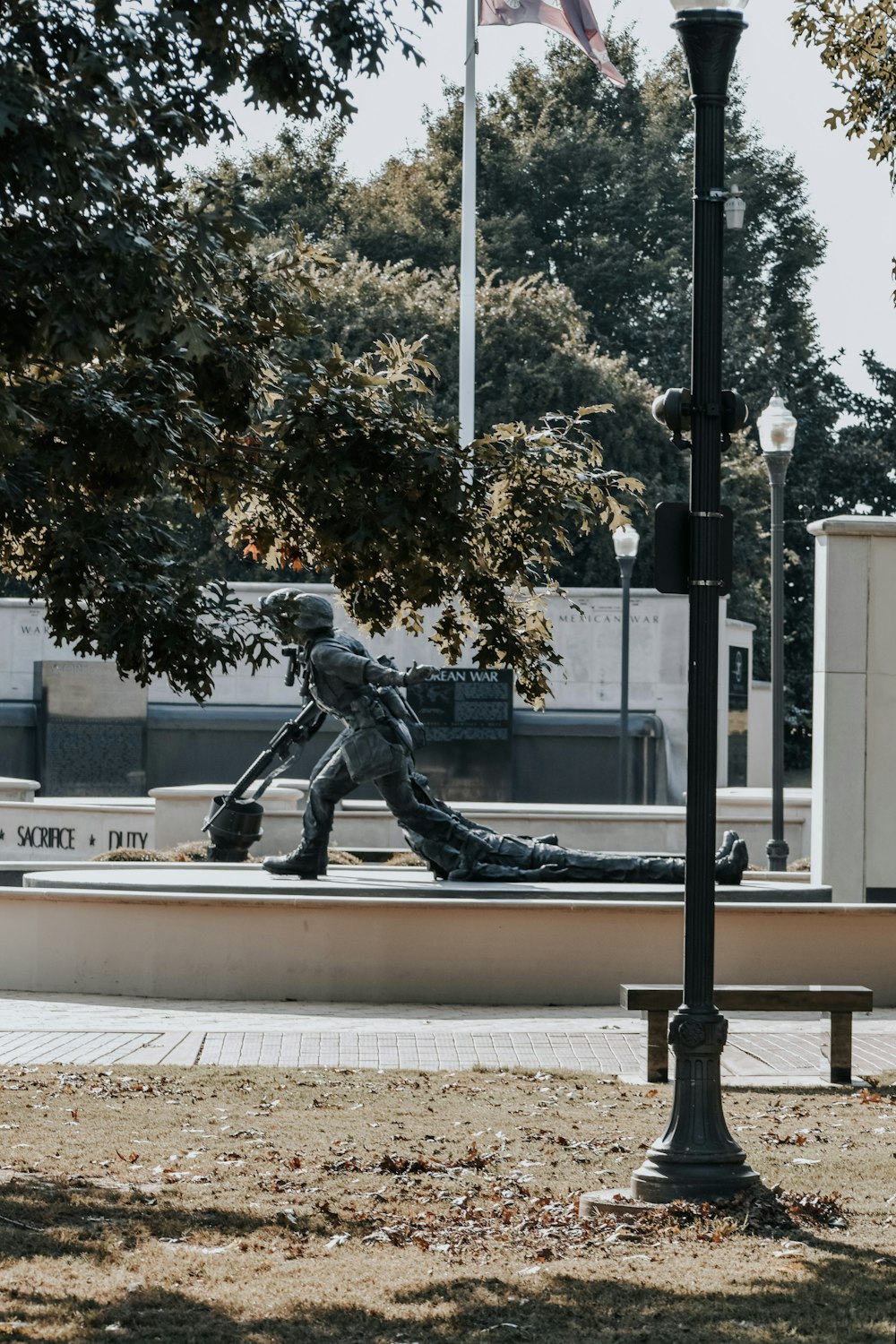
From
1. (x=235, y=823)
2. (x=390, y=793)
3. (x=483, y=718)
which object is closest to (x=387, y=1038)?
(x=390, y=793)

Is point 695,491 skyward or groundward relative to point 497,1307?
skyward

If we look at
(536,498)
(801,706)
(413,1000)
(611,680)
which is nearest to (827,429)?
(801,706)

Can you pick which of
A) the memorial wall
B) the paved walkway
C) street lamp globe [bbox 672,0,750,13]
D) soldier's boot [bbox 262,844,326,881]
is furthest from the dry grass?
the memorial wall

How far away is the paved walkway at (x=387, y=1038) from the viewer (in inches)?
420

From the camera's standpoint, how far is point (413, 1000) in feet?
44.7

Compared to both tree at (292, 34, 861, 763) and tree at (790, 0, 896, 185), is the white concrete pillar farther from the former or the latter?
tree at (292, 34, 861, 763)

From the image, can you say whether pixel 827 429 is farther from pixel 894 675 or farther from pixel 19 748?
pixel 894 675

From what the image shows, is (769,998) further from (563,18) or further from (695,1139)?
(563,18)

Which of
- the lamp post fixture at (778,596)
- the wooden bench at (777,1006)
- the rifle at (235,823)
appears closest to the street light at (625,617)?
the lamp post fixture at (778,596)

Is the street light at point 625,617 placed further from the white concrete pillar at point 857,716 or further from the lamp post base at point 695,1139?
the lamp post base at point 695,1139

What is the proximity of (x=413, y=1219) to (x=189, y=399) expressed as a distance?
367 cm

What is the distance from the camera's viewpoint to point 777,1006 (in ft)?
33.2

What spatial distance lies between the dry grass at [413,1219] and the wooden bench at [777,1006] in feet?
1.20

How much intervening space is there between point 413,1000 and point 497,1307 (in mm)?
8167
